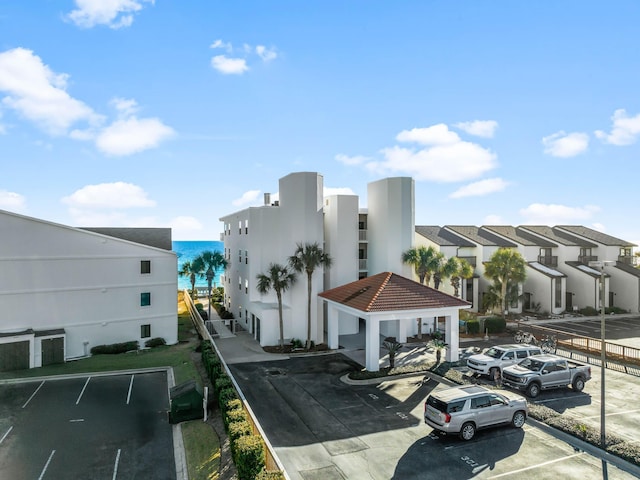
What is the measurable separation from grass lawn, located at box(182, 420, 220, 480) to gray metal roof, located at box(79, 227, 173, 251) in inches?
931

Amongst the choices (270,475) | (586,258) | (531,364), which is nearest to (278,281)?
(531,364)

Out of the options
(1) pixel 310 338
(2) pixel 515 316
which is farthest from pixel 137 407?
(2) pixel 515 316

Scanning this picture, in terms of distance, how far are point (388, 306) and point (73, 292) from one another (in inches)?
935

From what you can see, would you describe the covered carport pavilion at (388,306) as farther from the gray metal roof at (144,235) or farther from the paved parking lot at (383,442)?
the gray metal roof at (144,235)

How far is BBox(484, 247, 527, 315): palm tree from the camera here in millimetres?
44219

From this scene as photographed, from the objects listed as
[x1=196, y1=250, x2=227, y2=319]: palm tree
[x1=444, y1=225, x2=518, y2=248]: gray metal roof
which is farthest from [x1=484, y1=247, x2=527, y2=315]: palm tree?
[x1=196, y1=250, x2=227, y2=319]: palm tree

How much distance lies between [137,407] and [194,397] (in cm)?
409

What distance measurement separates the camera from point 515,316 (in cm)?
4569

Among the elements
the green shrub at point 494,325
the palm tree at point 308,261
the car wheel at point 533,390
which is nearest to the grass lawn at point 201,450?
the palm tree at point 308,261

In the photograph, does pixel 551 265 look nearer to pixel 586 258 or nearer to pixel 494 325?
pixel 586 258

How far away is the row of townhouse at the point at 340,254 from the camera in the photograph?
33781mm

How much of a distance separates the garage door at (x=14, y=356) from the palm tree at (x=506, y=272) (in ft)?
140

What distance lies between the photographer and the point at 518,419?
17.8m

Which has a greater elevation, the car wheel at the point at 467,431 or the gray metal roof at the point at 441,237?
the gray metal roof at the point at 441,237
